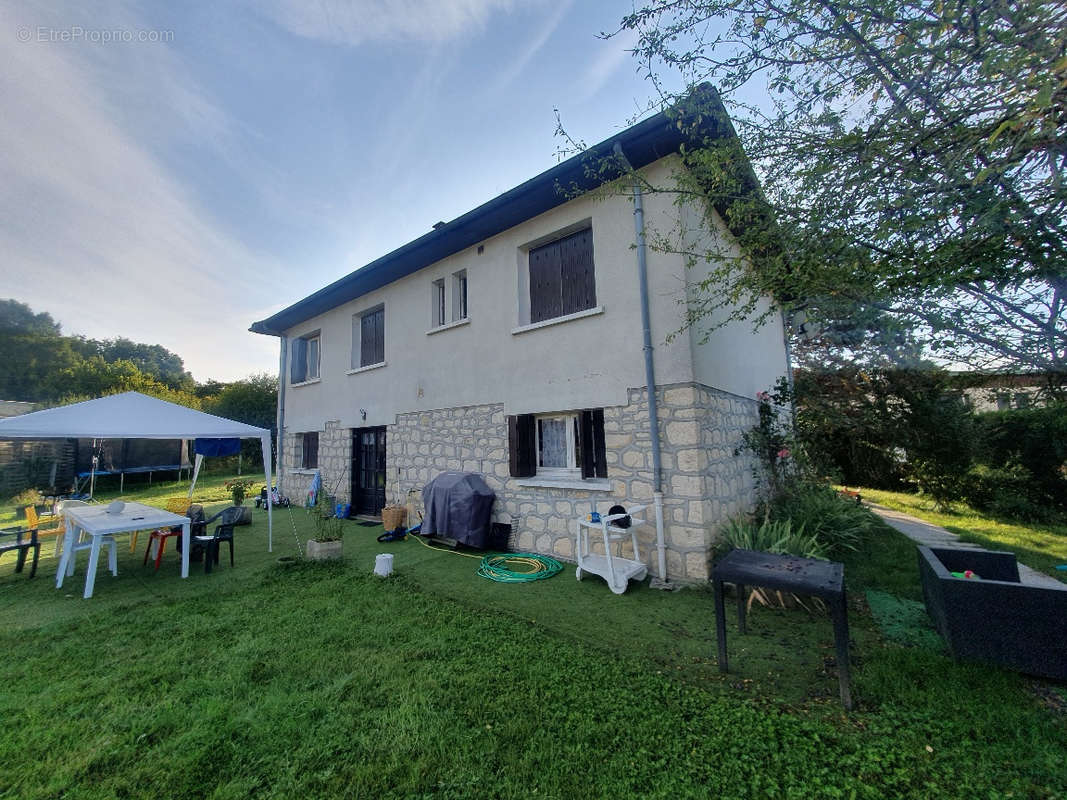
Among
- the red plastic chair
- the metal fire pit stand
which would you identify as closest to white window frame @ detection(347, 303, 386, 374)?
the red plastic chair

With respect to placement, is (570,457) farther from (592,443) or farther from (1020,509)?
(1020,509)

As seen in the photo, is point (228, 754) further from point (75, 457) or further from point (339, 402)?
point (75, 457)

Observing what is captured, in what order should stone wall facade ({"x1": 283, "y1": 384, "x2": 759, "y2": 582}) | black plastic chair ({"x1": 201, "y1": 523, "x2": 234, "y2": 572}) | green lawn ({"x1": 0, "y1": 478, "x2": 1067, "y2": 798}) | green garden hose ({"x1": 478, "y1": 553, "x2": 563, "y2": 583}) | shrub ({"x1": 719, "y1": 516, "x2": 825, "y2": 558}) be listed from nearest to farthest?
green lawn ({"x1": 0, "y1": 478, "x2": 1067, "y2": 798})
shrub ({"x1": 719, "y1": 516, "x2": 825, "y2": 558})
stone wall facade ({"x1": 283, "y1": 384, "x2": 759, "y2": 582})
green garden hose ({"x1": 478, "y1": 553, "x2": 563, "y2": 583})
black plastic chair ({"x1": 201, "y1": 523, "x2": 234, "y2": 572})

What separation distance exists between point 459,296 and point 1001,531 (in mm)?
11207

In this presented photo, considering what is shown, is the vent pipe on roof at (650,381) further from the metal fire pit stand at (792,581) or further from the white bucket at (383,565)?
the white bucket at (383,565)

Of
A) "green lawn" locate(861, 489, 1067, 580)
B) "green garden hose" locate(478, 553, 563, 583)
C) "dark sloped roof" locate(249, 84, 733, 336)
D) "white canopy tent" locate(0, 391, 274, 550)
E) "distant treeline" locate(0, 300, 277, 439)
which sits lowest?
"green lawn" locate(861, 489, 1067, 580)

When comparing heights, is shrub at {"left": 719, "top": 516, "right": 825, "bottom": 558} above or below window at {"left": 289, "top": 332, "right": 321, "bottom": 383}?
below

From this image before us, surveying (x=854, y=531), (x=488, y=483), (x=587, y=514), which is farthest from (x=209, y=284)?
(x=854, y=531)

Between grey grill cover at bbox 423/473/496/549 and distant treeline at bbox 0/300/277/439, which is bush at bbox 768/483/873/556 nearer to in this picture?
grey grill cover at bbox 423/473/496/549

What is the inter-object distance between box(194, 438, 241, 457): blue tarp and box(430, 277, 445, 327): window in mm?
4787

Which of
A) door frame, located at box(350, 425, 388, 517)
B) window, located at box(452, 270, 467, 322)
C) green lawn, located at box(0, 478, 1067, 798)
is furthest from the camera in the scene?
door frame, located at box(350, 425, 388, 517)

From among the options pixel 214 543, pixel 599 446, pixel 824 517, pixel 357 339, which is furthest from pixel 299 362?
pixel 824 517

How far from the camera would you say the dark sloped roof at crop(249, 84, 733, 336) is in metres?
4.80

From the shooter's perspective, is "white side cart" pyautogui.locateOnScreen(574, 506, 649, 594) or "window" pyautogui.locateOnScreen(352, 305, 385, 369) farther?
"window" pyautogui.locateOnScreen(352, 305, 385, 369)
